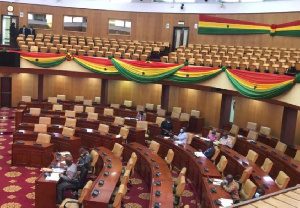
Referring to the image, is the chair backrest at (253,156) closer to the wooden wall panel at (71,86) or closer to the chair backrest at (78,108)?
the chair backrest at (78,108)

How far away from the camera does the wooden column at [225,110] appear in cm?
1669

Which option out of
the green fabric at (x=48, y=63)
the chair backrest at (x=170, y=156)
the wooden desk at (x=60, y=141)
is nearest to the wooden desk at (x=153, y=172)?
the chair backrest at (x=170, y=156)

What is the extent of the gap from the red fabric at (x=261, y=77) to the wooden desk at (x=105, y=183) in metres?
5.44

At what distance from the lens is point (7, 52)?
18.1m

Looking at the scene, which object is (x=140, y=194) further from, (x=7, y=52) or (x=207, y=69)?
(x=7, y=52)

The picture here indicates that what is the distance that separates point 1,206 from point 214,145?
6446 millimetres

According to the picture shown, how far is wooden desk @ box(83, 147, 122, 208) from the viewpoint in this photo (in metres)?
7.38

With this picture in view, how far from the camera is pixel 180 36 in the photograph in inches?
877

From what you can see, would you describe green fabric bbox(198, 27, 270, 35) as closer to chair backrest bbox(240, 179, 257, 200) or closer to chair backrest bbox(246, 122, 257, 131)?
chair backrest bbox(246, 122, 257, 131)

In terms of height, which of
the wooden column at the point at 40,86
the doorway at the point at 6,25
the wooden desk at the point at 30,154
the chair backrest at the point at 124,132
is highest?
the doorway at the point at 6,25

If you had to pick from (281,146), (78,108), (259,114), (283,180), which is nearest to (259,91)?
(281,146)

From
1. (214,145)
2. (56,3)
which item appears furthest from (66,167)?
(56,3)

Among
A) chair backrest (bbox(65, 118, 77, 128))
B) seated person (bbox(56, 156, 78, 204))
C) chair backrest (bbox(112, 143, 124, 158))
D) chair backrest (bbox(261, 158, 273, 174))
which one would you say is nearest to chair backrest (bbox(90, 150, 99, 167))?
chair backrest (bbox(112, 143, 124, 158))

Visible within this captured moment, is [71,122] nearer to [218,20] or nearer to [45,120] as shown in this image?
[45,120]
